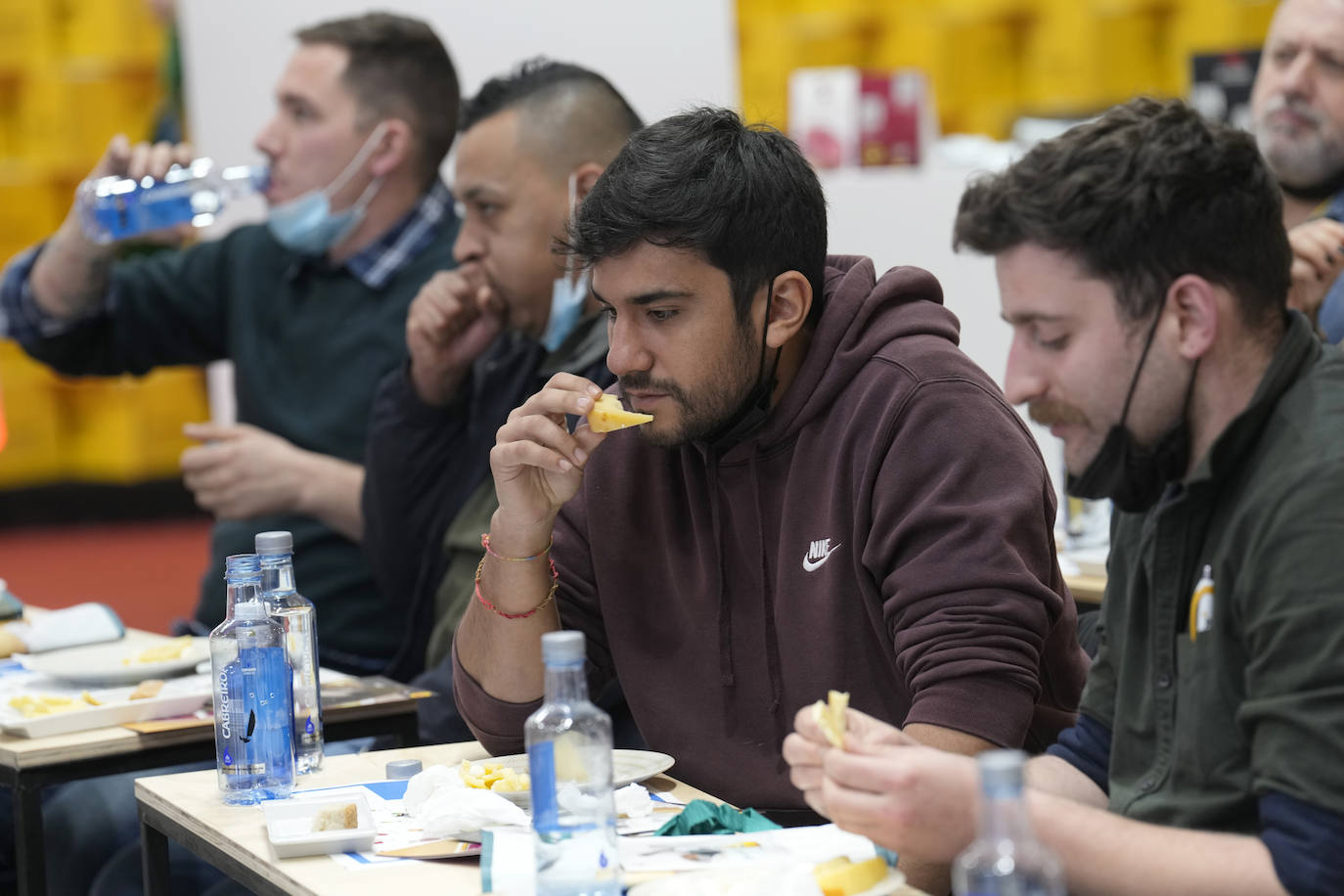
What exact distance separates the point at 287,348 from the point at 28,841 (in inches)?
65.2

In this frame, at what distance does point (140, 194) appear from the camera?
370 centimetres

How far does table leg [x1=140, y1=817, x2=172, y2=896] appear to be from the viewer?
1.98 m

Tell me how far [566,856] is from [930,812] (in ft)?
1.07

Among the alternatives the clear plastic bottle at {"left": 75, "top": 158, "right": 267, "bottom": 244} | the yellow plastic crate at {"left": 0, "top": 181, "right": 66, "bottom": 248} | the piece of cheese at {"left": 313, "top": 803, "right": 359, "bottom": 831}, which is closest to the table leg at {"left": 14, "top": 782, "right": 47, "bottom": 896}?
the piece of cheese at {"left": 313, "top": 803, "right": 359, "bottom": 831}

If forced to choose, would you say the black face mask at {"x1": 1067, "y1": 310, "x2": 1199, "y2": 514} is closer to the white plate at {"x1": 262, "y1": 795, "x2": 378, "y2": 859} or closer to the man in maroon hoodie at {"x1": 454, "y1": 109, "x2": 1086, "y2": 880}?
the man in maroon hoodie at {"x1": 454, "y1": 109, "x2": 1086, "y2": 880}

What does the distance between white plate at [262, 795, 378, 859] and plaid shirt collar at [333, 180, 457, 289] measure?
2.02 metres

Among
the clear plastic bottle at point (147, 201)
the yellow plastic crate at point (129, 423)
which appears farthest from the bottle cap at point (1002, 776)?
the yellow plastic crate at point (129, 423)

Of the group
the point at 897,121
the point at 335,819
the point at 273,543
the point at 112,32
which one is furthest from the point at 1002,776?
the point at 112,32

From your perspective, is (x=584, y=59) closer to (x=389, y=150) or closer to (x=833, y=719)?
(x=389, y=150)

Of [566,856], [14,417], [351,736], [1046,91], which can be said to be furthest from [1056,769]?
[14,417]

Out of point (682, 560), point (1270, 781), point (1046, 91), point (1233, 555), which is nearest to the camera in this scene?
point (1270, 781)

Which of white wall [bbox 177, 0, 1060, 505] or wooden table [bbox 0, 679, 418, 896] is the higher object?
white wall [bbox 177, 0, 1060, 505]

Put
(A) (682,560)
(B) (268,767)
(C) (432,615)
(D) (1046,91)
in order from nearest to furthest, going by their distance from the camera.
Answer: (B) (268,767), (A) (682,560), (C) (432,615), (D) (1046,91)

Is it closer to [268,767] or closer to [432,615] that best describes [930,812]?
[268,767]
